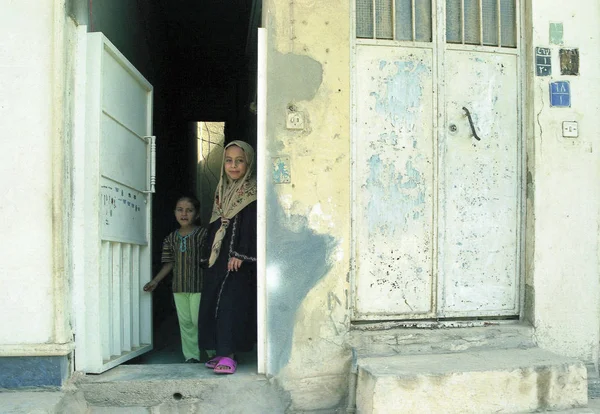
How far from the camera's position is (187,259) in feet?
13.9

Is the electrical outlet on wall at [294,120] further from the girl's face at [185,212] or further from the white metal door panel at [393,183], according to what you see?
the girl's face at [185,212]

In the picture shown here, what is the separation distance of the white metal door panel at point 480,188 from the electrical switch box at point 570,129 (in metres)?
0.31

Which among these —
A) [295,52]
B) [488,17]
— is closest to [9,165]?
[295,52]

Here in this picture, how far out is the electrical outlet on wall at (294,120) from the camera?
11.5 feet

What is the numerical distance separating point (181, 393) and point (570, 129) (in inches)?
118

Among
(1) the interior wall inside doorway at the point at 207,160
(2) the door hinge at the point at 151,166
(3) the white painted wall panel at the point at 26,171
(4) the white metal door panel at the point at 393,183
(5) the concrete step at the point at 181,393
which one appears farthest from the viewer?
(1) the interior wall inside doorway at the point at 207,160

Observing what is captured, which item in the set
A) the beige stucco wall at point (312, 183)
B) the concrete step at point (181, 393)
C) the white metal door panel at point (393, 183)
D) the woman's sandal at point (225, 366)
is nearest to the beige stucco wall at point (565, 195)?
the white metal door panel at point (393, 183)

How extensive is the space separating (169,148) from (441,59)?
4.33 metres

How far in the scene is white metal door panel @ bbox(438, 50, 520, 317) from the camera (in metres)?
3.80

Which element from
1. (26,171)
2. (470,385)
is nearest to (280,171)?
(26,171)

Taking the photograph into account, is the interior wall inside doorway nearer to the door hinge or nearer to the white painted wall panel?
the door hinge

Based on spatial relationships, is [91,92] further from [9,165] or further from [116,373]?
[116,373]

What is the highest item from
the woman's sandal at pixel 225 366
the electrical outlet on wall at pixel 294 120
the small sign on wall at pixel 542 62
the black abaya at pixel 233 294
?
the small sign on wall at pixel 542 62

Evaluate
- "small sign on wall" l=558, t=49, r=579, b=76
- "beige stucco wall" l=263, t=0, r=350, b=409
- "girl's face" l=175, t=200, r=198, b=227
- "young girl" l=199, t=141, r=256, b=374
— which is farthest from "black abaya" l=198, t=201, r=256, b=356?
"small sign on wall" l=558, t=49, r=579, b=76
